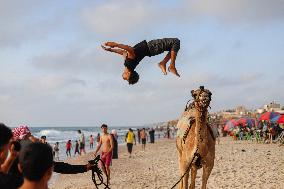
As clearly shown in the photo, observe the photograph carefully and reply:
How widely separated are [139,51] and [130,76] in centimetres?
42

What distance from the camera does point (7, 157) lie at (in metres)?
4.54

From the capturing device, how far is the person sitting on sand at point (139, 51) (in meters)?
6.94

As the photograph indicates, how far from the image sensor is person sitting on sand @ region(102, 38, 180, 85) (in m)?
6.94

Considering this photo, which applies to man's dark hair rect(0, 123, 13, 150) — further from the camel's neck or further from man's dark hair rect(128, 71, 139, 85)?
the camel's neck

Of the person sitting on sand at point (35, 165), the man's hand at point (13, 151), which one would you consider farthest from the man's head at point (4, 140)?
the person sitting on sand at point (35, 165)

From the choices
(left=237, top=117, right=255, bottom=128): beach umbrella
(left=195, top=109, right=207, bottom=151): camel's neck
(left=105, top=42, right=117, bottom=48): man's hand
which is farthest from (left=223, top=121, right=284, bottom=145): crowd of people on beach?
(left=105, top=42, right=117, bottom=48): man's hand

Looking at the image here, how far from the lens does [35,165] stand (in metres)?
3.53

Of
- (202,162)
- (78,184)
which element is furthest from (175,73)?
(78,184)

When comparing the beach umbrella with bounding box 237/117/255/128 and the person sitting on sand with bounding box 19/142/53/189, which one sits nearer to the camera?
the person sitting on sand with bounding box 19/142/53/189

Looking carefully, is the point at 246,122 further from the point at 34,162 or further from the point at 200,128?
the point at 34,162

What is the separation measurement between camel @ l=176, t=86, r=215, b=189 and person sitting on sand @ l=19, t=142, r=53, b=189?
5.98 metres

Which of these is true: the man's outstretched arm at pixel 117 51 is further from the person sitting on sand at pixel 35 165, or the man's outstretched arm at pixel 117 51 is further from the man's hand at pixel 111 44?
the person sitting on sand at pixel 35 165

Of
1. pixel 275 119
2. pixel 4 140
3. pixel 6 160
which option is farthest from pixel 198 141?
pixel 275 119

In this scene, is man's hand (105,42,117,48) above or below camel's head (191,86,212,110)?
above
